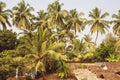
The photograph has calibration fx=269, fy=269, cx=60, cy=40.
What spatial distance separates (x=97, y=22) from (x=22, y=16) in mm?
13362

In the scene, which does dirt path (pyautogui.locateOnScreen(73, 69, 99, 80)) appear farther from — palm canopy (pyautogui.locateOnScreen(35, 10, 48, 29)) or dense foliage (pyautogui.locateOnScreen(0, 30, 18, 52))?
palm canopy (pyautogui.locateOnScreen(35, 10, 48, 29))

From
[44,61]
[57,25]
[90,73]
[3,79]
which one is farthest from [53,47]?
[57,25]

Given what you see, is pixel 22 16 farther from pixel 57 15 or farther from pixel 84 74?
pixel 84 74

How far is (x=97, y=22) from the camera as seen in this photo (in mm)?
47938

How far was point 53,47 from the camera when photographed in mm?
29344

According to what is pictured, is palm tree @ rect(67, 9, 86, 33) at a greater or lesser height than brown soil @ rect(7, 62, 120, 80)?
greater

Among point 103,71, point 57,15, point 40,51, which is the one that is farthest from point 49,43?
point 57,15

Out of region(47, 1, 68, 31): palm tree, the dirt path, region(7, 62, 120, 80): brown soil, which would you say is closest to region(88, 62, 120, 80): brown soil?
region(7, 62, 120, 80): brown soil

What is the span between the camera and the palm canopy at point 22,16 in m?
47.4

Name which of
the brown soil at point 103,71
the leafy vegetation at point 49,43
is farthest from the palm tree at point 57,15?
the brown soil at point 103,71

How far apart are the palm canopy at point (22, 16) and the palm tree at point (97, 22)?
433 inches

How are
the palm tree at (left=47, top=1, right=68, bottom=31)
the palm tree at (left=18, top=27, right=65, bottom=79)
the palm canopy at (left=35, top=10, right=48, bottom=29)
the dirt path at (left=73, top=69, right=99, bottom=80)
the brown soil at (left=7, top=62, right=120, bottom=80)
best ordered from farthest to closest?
the palm canopy at (left=35, top=10, right=48, bottom=29) → the palm tree at (left=47, top=1, right=68, bottom=31) → the palm tree at (left=18, top=27, right=65, bottom=79) → the brown soil at (left=7, top=62, right=120, bottom=80) → the dirt path at (left=73, top=69, right=99, bottom=80)

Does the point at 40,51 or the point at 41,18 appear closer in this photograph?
the point at 40,51

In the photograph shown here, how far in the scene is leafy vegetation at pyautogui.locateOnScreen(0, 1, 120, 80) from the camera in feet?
94.9
